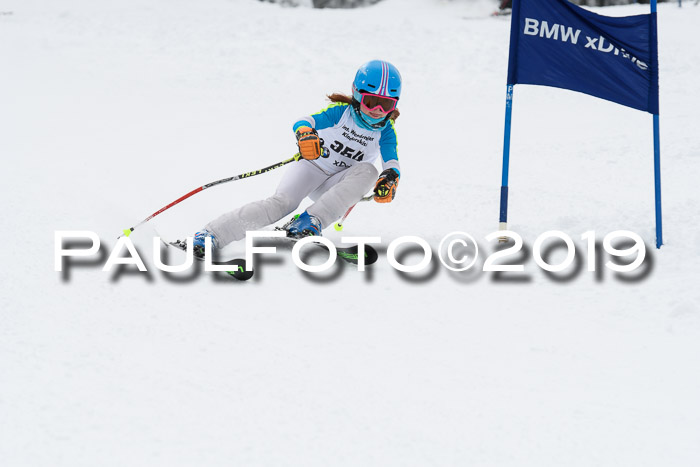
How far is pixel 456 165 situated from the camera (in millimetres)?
8148

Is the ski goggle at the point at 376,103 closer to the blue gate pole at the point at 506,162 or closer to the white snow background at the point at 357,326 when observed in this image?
the blue gate pole at the point at 506,162

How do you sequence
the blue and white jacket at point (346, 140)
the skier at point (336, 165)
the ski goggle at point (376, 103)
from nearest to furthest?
1. the skier at point (336, 165)
2. the ski goggle at point (376, 103)
3. the blue and white jacket at point (346, 140)

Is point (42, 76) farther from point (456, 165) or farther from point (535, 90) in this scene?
point (535, 90)

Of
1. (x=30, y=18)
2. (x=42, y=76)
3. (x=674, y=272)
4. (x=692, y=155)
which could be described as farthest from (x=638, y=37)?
(x=30, y=18)

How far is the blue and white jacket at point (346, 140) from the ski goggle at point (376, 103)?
22cm

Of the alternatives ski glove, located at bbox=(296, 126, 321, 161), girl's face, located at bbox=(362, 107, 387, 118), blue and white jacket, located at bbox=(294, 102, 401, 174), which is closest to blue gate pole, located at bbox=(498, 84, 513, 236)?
blue and white jacket, located at bbox=(294, 102, 401, 174)

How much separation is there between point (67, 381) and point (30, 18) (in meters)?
14.4

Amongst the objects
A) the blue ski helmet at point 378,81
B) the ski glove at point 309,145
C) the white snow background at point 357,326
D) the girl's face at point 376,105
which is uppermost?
the blue ski helmet at point 378,81

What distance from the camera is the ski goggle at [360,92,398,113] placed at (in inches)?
184

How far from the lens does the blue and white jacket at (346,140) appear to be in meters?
4.93

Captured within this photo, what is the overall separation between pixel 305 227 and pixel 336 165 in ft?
2.61

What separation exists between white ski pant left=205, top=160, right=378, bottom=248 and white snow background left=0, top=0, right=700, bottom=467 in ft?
1.08

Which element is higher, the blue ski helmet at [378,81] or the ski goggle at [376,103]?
the blue ski helmet at [378,81]
